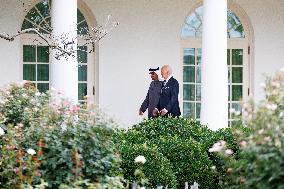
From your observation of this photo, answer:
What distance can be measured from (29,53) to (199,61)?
3.38 metres

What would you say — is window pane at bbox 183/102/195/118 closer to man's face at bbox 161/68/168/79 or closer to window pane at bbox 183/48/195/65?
window pane at bbox 183/48/195/65

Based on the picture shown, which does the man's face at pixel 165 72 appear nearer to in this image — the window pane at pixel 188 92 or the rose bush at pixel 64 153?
the window pane at pixel 188 92

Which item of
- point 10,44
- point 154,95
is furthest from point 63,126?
point 10,44

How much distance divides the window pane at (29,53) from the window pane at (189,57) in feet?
9.85

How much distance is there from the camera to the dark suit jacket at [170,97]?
498 inches

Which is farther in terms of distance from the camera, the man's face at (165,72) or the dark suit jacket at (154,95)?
the dark suit jacket at (154,95)

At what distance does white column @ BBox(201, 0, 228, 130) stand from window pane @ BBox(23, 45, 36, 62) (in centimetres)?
422

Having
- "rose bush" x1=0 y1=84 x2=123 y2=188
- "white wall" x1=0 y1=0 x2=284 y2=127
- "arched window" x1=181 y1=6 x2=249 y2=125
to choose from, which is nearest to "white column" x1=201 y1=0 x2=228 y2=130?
"white wall" x1=0 y1=0 x2=284 y2=127

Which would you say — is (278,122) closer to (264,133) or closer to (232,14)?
(264,133)

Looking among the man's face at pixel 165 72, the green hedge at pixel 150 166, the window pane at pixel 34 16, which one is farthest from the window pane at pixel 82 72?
the green hedge at pixel 150 166

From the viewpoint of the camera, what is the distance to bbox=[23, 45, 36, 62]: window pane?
14398mm

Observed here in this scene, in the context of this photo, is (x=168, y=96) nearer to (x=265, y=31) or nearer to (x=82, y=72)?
(x=82, y=72)

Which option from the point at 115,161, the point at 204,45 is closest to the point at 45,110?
the point at 115,161

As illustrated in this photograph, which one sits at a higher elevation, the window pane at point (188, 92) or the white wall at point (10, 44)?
the white wall at point (10, 44)
